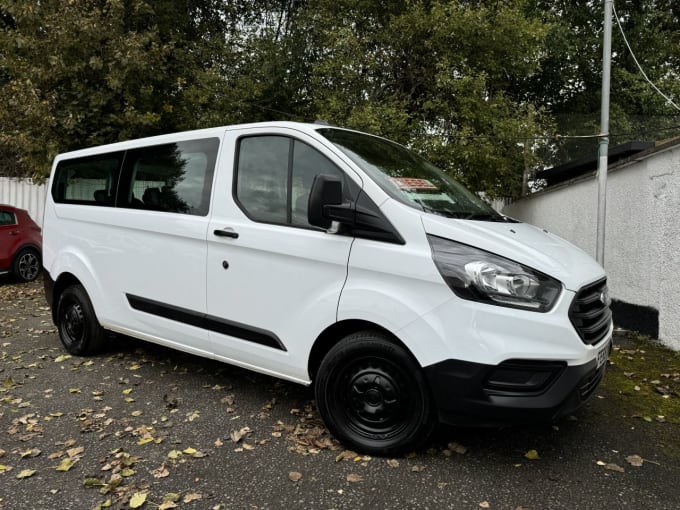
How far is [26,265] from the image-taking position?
362 inches

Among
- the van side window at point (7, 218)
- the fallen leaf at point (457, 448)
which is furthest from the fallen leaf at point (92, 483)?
the van side window at point (7, 218)

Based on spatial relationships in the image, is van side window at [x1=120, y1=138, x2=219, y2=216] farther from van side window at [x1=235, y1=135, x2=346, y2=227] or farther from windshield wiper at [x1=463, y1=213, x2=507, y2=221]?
windshield wiper at [x1=463, y1=213, x2=507, y2=221]

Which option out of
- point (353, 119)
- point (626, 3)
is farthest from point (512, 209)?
point (626, 3)

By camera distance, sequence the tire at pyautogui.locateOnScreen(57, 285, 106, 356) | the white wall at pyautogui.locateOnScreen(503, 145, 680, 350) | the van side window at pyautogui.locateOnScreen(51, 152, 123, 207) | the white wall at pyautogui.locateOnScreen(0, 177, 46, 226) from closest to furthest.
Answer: the van side window at pyautogui.locateOnScreen(51, 152, 123, 207) → the tire at pyautogui.locateOnScreen(57, 285, 106, 356) → the white wall at pyautogui.locateOnScreen(503, 145, 680, 350) → the white wall at pyautogui.locateOnScreen(0, 177, 46, 226)

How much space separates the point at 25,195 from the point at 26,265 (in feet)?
13.3

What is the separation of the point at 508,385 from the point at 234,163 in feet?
7.29

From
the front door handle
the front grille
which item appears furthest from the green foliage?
the front grille

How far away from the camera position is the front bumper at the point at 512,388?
99.6 inches

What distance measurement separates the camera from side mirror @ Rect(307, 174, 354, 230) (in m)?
2.77

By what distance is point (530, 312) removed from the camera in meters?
2.50

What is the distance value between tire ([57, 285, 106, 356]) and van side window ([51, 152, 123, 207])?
847 millimetres

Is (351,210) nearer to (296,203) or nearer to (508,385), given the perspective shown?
(296,203)

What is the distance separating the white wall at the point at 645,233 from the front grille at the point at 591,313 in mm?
2594

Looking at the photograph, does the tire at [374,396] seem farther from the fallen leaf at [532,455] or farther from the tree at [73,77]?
the tree at [73,77]
